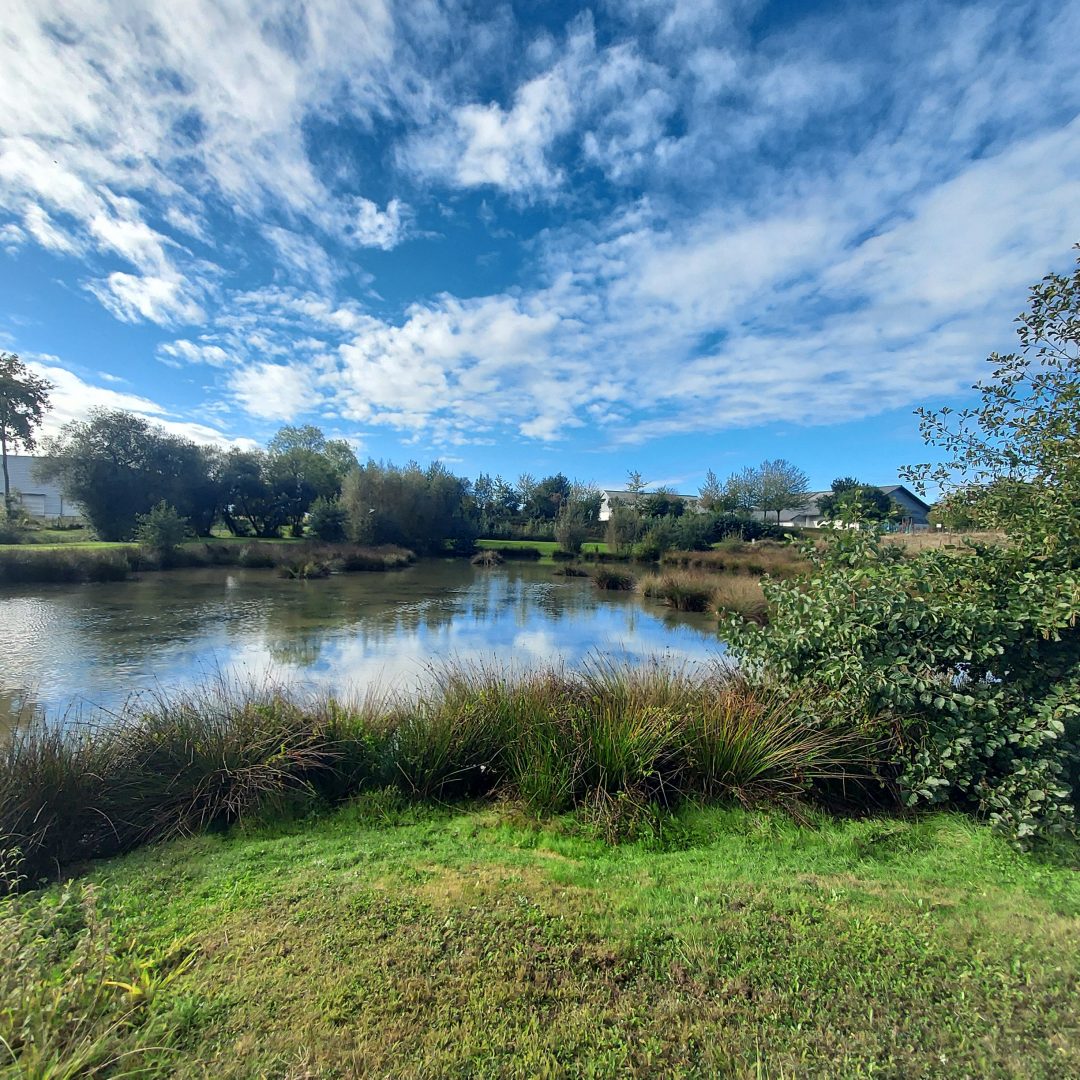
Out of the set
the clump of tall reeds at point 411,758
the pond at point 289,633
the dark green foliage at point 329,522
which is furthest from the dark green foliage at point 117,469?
the clump of tall reeds at point 411,758

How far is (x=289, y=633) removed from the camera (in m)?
12.4

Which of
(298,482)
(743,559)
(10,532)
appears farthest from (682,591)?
(298,482)

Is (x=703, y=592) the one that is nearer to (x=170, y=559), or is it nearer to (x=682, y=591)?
(x=682, y=591)

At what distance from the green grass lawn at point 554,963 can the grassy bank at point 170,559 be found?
68.1ft

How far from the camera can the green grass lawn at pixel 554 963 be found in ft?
5.51

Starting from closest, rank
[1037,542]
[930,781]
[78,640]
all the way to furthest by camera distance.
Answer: [930,781] < [1037,542] < [78,640]

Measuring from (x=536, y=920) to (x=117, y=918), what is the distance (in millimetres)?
1927

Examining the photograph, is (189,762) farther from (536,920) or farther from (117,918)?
→ (536,920)

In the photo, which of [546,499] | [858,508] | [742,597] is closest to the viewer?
[858,508]

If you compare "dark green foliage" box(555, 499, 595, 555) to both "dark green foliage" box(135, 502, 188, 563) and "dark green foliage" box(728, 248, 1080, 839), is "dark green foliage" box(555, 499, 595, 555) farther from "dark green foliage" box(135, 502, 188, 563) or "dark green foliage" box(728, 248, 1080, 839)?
"dark green foliage" box(728, 248, 1080, 839)

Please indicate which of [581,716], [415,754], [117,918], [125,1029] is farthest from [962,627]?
[117,918]

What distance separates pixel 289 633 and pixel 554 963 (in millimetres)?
11891

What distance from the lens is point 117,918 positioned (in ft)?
7.93

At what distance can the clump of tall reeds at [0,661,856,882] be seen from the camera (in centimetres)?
346
